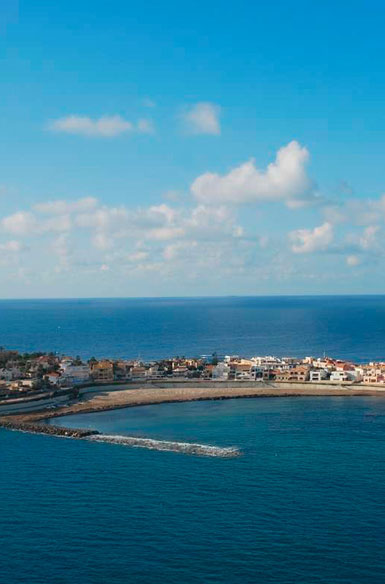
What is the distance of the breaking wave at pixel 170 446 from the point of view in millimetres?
44781

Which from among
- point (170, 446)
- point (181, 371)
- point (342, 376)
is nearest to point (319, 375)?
point (342, 376)

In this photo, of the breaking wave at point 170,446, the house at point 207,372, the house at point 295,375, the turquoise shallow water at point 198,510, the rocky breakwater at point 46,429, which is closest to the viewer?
the turquoise shallow water at point 198,510

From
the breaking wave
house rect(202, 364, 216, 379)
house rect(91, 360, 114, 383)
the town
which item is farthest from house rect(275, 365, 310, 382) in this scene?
the breaking wave

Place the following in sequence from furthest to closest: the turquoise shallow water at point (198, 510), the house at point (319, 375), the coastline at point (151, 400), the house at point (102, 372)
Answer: the house at point (319, 375) < the house at point (102, 372) < the coastline at point (151, 400) < the turquoise shallow water at point (198, 510)

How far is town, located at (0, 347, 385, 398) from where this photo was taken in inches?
3233

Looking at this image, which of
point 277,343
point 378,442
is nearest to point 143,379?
point 378,442

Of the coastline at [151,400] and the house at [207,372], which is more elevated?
the house at [207,372]

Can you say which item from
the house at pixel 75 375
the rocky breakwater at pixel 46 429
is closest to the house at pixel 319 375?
the house at pixel 75 375

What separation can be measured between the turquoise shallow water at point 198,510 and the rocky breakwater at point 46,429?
197cm

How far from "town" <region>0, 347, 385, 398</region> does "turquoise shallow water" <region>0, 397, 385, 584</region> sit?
98.2 ft

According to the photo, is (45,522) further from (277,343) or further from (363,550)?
(277,343)

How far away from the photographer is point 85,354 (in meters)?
131

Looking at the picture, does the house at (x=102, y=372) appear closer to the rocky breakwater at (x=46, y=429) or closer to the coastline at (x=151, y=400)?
the coastline at (x=151, y=400)

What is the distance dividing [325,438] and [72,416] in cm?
2688
